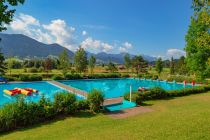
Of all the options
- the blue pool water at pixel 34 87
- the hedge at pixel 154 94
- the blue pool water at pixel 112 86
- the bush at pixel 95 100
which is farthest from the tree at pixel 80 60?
the bush at pixel 95 100

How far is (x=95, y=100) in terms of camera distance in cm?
1515

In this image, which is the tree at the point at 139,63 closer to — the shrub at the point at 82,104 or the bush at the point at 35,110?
the shrub at the point at 82,104

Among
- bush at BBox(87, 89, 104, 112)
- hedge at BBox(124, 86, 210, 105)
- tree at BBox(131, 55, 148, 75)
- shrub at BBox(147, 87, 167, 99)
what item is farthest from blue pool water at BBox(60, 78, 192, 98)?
bush at BBox(87, 89, 104, 112)

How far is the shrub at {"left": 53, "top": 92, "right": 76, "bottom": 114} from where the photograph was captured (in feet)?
45.6

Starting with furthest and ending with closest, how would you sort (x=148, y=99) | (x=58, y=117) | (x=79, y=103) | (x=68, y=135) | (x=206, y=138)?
(x=148, y=99) < (x=79, y=103) < (x=58, y=117) < (x=68, y=135) < (x=206, y=138)

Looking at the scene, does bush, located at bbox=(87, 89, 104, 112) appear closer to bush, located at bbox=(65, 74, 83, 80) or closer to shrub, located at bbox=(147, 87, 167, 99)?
shrub, located at bbox=(147, 87, 167, 99)

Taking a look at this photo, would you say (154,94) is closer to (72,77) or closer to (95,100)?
(95,100)

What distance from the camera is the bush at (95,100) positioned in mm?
15077

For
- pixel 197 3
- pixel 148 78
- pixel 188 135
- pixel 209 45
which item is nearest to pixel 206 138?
pixel 188 135

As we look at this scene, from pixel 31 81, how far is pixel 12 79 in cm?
317

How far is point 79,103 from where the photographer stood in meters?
15.0

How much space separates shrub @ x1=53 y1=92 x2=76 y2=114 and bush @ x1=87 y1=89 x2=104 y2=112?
1.28m

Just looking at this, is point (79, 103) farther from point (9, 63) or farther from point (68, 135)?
point (9, 63)

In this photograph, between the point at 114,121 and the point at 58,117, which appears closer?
the point at 114,121
